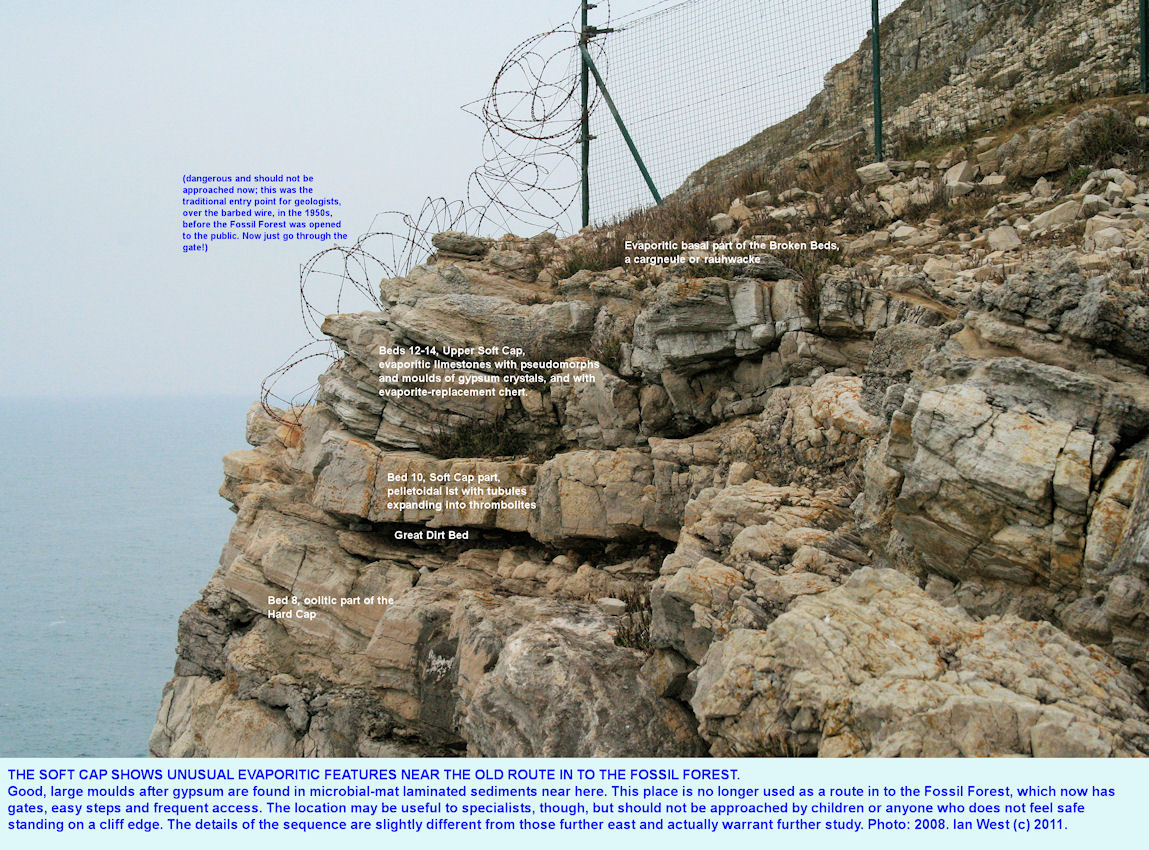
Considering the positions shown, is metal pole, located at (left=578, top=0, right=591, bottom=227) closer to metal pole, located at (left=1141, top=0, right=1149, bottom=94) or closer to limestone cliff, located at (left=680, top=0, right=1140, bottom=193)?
limestone cliff, located at (left=680, top=0, right=1140, bottom=193)

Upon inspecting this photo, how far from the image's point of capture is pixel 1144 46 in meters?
14.4

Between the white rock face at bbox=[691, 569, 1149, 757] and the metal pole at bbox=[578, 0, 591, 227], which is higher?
the metal pole at bbox=[578, 0, 591, 227]

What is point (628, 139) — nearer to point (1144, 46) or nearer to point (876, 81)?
point (876, 81)

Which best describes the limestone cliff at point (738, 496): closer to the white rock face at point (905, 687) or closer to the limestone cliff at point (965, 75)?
the white rock face at point (905, 687)

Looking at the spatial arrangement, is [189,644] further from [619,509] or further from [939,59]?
[939,59]

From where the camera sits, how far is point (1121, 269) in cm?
820

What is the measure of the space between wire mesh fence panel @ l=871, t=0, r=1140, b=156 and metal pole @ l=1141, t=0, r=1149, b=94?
1.37ft

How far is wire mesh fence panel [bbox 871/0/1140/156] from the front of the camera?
51.8 ft

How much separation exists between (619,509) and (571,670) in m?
3.33

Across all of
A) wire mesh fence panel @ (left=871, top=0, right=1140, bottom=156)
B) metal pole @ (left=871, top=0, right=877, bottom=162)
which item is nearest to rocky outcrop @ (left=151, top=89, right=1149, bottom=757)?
metal pole @ (left=871, top=0, right=877, bottom=162)

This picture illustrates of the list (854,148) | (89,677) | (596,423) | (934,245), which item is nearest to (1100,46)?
(854,148)

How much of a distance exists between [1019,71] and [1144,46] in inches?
121

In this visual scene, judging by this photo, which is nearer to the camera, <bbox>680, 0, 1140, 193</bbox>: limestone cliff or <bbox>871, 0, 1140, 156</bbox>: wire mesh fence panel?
<bbox>871, 0, 1140, 156</bbox>: wire mesh fence panel

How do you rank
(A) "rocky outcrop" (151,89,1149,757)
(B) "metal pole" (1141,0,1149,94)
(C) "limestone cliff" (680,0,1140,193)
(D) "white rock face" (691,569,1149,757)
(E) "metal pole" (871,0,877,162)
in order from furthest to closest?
(C) "limestone cliff" (680,0,1140,193), (E) "metal pole" (871,0,877,162), (B) "metal pole" (1141,0,1149,94), (A) "rocky outcrop" (151,89,1149,757), (D) "white rock face" (691,569,1149,757)
